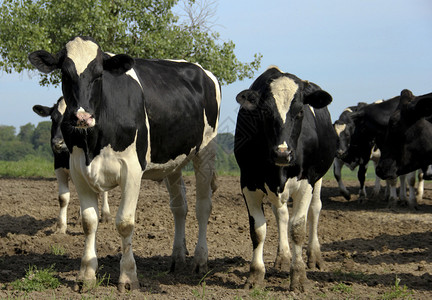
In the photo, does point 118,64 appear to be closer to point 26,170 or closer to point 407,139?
point 407,139

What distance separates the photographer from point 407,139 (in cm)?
737

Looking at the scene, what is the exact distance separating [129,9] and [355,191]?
1009 cm

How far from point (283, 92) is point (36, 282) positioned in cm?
307

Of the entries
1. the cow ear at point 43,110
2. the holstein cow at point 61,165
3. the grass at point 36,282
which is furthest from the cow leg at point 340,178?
the grass at point 36,282

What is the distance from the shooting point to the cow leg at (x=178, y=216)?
6579mm

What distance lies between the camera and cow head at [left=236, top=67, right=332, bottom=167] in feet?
16.7

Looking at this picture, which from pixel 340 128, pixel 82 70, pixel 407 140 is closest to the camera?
pixel 82 70

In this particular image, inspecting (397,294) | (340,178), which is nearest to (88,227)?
(397,294)

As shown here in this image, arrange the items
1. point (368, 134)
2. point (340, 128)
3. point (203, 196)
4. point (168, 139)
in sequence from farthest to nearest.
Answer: point (340, 128)
point (368, 134)
point (203, 196)
point (168, 139)

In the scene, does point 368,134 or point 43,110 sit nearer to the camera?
point 43,110

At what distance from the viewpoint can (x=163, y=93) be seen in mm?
6129

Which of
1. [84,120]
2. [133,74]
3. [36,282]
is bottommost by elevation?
[36,282]

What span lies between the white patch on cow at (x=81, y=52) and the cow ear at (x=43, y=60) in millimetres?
282

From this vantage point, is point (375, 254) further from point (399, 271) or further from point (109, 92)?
point (109, 92)
